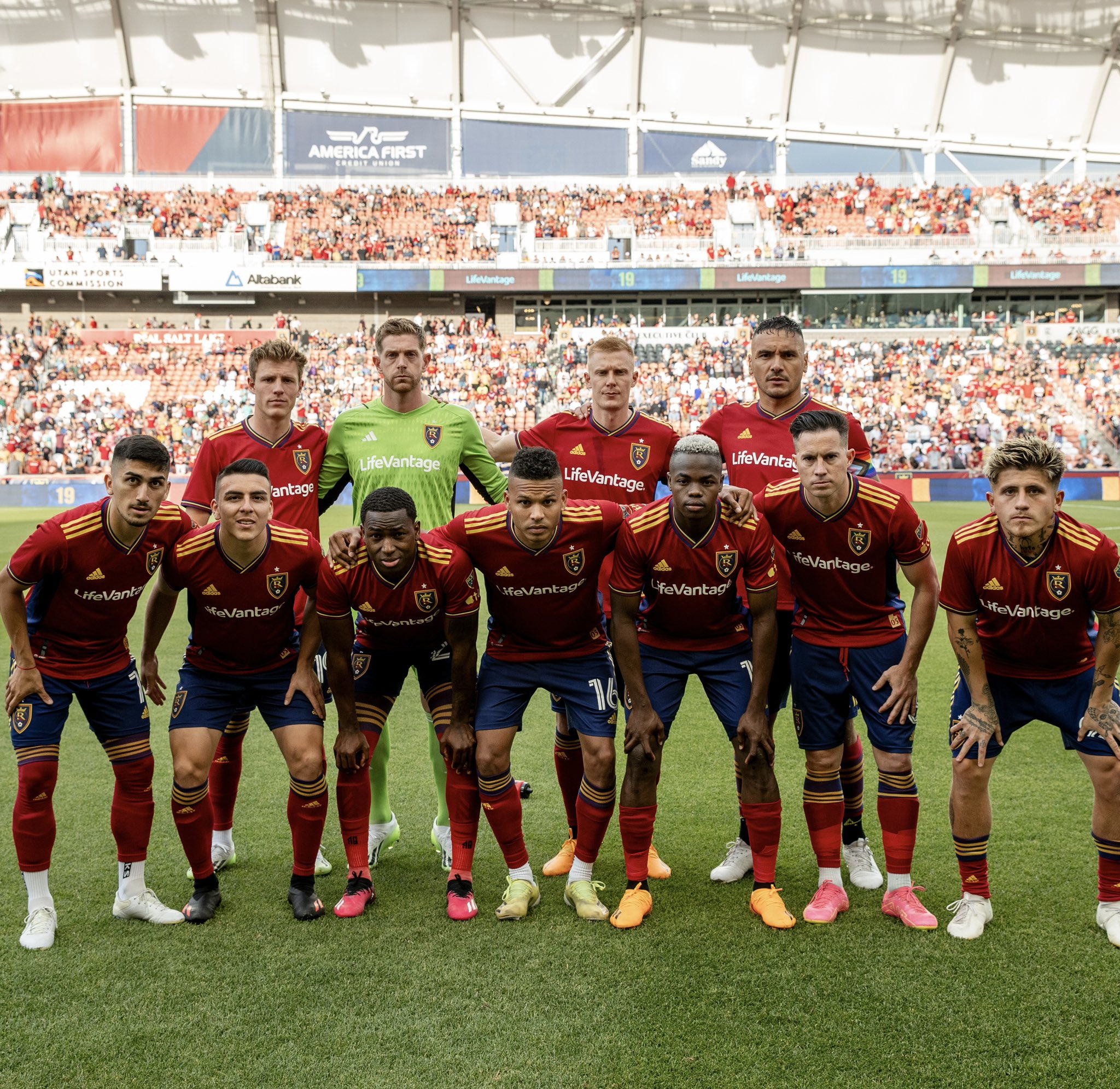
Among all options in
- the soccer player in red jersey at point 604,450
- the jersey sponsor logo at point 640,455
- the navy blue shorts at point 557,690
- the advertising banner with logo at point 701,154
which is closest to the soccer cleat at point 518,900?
the soccer player in red jersey at point 604,450

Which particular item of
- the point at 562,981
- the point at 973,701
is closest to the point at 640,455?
the point at 973,701

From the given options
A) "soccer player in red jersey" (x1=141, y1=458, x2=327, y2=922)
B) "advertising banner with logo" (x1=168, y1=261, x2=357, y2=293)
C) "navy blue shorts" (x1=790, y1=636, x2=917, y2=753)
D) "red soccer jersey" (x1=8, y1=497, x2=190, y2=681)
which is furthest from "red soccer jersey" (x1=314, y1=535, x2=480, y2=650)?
"advertising banner with logo" (x1=168, y1=261, x2=357, y2=293)

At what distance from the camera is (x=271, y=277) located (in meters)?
40.4

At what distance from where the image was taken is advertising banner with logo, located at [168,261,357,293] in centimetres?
4012

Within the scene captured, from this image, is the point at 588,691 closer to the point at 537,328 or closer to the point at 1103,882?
the point at 1103,882

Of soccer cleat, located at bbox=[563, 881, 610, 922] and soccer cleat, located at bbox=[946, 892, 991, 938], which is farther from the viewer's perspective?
soccer cleat, located at bbox=[563, 881, 610, 922]

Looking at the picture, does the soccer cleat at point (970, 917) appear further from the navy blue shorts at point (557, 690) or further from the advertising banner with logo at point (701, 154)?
the advertising banner with logo at point (701, 154)

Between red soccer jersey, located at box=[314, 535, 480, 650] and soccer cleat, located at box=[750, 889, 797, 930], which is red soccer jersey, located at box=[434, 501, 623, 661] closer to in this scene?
red soccer jersey, located at box=[314, 535, 480, 650]

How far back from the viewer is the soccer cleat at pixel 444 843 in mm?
5081

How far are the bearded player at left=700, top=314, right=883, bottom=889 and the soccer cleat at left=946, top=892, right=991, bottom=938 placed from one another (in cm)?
57

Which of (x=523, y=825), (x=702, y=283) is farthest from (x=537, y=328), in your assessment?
(x=523, y=825)

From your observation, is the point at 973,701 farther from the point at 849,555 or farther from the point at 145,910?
the point at 145,910

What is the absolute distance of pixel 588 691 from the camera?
4.70 m

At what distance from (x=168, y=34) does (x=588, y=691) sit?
1888 inches
